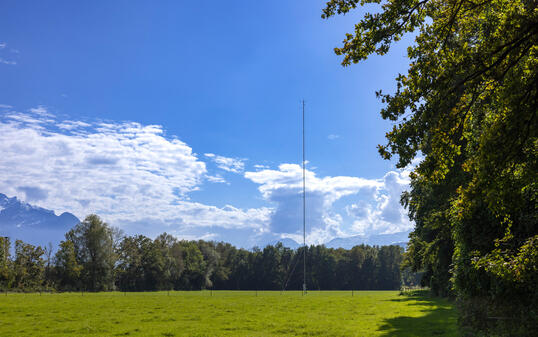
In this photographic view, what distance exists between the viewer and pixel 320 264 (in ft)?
482

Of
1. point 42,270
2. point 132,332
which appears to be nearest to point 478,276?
point 132,332

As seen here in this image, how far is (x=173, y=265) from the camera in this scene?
11875 centimetres

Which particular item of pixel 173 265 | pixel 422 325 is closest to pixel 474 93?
pixel 422 325

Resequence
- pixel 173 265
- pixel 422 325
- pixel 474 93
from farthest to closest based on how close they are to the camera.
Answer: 1. pixel 173 265
2. pixel 422 325
3. pixel 474 93

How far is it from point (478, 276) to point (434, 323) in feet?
37.9

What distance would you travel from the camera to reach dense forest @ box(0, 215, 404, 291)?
291ft

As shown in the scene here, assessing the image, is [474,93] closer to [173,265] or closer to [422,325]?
[422,325]

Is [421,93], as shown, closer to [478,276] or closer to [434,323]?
[478,276]

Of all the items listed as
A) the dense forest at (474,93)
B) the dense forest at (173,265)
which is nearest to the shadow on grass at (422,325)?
the dense forest at (474,93)

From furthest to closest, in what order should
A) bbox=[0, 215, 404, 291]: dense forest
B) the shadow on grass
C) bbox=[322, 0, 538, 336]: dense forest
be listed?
bbox=[0, 215, 404, 291]: dense forest
the shadow on grass
bbox=[322, 0, 538, 336]: dense forest

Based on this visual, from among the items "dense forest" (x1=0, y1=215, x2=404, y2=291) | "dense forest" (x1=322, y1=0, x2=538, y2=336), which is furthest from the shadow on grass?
"dense forest" (x1=0, y1=215, x2=404, y2=291)

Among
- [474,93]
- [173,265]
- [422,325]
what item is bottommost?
[422,325]

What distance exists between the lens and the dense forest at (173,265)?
8862 cm

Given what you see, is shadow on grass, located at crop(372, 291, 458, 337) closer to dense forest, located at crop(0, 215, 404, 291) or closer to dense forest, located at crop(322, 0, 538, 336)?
dense forest, located at crop(322, 0, 538, 336)
